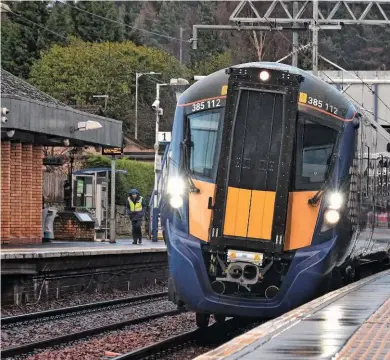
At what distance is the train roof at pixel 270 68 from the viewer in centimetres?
1425

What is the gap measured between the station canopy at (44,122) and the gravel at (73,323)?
5538 millimetres

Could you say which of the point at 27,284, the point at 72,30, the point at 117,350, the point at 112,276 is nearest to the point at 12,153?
the point at 112,276

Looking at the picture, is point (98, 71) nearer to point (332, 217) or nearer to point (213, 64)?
point (213, 64)

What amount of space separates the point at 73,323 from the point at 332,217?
5816 millimetres

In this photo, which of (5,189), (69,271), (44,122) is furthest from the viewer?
(44,122)

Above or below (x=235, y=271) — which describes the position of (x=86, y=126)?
above

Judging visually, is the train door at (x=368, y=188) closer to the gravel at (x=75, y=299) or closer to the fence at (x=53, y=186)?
the gravel at (x=75, y=299)

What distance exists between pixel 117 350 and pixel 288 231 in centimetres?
285

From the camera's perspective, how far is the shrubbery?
48.6 metres

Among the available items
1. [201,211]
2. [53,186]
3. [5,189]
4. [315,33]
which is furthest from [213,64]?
[201,211]

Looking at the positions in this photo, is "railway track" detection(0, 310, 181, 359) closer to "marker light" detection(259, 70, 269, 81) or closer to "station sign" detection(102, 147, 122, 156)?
"marker light" detection(259, 70, 269, 81)

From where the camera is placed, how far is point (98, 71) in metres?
66.9

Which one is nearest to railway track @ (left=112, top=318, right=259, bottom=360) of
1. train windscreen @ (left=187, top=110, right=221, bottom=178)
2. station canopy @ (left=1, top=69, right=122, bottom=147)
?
train windscreen @ (left=187, top=110, right=221, bottom=178)

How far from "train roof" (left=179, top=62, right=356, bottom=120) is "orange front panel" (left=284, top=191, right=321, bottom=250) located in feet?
4.16
